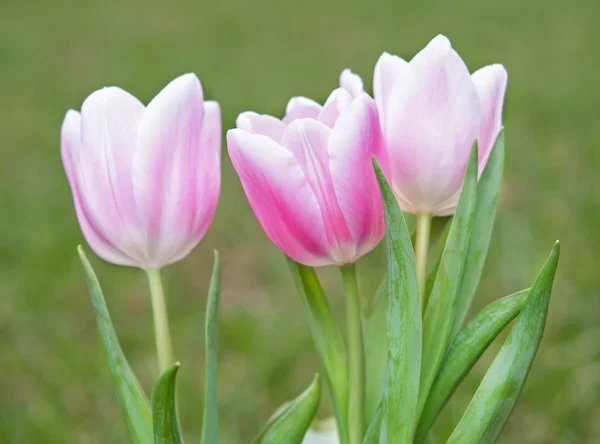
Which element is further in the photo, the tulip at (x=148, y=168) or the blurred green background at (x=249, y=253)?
the blurred green background at (x=249, y=253)

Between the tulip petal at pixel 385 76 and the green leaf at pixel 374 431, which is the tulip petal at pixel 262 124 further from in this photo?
the green leaf at pixel 374 431

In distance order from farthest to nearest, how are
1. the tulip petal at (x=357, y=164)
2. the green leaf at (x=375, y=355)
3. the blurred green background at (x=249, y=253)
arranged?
the blurred green background at (x=249, y=253) < the green leaf at (x=375, y=355) < the tulip petal at (x=357, y=164)

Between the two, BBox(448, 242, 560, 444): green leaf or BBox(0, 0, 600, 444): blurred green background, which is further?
BBox(0, 0, 600, 444): blurred green background

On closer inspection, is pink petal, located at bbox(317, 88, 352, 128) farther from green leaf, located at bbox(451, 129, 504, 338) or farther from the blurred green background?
the blurred green background

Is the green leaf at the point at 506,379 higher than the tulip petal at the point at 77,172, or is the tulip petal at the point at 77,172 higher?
the tulip petal at the point at 77,172

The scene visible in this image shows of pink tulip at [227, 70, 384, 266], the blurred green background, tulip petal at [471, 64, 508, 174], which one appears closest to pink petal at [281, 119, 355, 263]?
pink tulip at [227, 70, 384, 266]

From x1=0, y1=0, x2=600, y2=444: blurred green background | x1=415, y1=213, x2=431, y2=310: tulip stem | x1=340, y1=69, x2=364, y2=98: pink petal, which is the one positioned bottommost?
x1=0, y1=0, x2=600, y2=444: blurred green background

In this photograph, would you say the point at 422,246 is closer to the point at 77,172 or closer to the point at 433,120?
the point at 433,120

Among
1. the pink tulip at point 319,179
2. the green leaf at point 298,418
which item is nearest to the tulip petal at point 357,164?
the pink tulip at point 319,179
